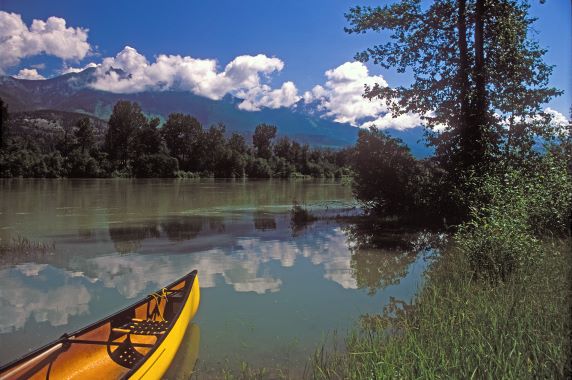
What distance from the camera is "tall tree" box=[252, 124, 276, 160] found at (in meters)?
156

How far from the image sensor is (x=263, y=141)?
15888 cm

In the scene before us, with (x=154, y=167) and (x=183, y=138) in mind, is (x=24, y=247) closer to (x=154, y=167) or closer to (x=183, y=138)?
(x=154, y=167)

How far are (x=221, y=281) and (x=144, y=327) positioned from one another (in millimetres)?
5132

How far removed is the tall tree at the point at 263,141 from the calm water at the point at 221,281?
131 metres

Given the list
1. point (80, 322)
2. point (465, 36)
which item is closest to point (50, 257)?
point (80, 322)

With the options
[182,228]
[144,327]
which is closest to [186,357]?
[144,327]

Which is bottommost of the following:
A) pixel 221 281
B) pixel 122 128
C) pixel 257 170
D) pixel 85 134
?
pixel 221 281

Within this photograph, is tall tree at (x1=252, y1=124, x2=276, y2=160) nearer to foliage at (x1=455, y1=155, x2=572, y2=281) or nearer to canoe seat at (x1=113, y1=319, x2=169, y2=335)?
foliage at (x1=455, y1=155, x2=572, y2=281)

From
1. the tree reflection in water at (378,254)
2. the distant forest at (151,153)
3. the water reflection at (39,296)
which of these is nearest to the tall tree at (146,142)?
the distant forest at (151,153)

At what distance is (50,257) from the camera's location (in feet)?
53.1

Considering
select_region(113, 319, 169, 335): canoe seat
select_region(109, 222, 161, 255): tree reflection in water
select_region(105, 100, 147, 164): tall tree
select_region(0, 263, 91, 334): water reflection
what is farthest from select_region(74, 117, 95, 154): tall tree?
select_region(113, 319, 169, 335): canoe seat

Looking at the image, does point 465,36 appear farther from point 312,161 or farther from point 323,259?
point 312,161

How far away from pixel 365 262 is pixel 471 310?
8739 millimetres

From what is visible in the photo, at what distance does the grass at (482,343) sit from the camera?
4.89 meters
